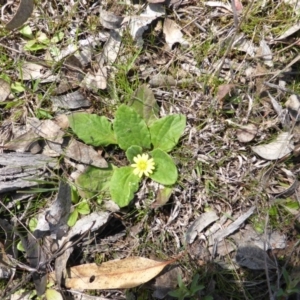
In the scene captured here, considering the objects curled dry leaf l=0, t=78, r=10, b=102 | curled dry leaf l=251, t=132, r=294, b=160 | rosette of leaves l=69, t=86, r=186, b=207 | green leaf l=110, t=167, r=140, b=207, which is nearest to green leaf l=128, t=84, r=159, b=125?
rosette of leaves l=69, t=86, r=186, b=207

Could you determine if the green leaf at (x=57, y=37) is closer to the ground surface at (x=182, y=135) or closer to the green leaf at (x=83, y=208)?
the ground surface at (x=182, y=135)

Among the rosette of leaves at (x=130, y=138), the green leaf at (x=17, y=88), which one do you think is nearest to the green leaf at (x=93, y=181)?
the rosette of leaves at (x=130, y=138)

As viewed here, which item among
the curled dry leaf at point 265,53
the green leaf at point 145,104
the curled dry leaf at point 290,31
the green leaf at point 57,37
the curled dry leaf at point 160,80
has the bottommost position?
the green leaf at point 145,104

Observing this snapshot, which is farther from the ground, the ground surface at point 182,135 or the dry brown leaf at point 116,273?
the ground surface at point 182,135

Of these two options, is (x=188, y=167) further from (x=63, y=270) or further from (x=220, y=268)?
(x=63, y=270)

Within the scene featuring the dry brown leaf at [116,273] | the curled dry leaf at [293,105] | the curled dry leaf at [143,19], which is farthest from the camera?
the curled dry leaf at [143,19]

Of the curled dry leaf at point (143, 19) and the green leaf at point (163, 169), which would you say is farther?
the curled dry leaf at point (143, 19)

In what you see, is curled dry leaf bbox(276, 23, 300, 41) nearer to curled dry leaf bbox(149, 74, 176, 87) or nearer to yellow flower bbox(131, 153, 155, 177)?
curled dry leaf bbox(149, 74, 176, 87)

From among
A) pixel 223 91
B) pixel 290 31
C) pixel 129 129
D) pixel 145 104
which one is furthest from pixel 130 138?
pixel 290 31
